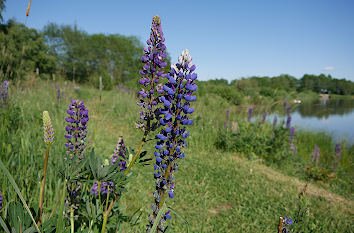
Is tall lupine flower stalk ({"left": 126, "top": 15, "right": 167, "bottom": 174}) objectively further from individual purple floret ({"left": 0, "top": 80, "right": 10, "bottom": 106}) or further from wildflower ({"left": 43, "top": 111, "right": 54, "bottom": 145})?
individual purple floret ({"left": 0, "top": 80, "right": 10, "bottom": 106})

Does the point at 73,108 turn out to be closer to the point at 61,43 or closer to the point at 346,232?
the point at 346,232

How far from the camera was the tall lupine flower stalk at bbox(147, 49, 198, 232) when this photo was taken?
100 cm

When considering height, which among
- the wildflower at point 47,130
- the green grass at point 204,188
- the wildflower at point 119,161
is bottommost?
the green grass at point 204,188

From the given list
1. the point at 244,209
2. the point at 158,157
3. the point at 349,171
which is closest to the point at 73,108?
the point at 158,157

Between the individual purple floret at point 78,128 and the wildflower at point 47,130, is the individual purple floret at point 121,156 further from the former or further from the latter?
the wildflower at point 47,130

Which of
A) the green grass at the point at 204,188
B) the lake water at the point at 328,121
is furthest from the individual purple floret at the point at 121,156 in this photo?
the lake water at the point at 328,121

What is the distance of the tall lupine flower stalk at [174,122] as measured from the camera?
997 mm

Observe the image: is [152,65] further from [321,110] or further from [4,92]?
[321,110]

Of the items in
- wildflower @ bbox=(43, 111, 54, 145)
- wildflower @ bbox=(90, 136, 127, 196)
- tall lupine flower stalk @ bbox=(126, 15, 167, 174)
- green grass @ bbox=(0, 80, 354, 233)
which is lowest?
green grass @ bbox=(0, 80, 354, 233)

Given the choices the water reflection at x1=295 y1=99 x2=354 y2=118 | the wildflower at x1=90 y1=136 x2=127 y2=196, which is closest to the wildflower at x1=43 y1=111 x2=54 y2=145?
the wildflower at x1=90 y1=136 x2=127 y2=196

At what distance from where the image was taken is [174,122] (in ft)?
3.39

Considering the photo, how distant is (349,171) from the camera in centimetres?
581

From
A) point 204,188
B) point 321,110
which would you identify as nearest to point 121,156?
point 204,188

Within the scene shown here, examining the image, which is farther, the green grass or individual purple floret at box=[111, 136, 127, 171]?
the green grass
